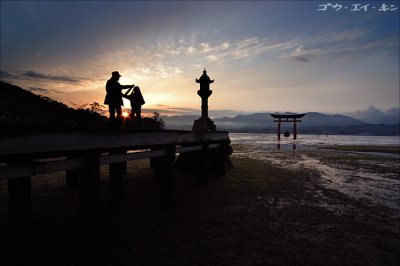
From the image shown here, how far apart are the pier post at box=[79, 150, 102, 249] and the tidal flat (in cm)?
29

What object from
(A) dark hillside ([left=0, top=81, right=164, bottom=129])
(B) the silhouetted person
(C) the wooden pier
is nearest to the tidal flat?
(C) the wooden pier

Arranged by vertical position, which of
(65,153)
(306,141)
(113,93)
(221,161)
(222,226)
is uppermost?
(113,93)

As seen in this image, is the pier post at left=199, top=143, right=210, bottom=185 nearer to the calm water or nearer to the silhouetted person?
the silhouetted person

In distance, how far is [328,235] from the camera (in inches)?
215

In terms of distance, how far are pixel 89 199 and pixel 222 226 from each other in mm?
3053

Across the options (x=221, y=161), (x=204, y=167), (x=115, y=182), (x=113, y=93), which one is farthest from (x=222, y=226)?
(x=221, y=161)

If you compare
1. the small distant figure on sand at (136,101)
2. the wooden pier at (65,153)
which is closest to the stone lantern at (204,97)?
the small distant figure on sand at (136,101)

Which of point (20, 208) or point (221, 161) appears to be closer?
point (20, 208)

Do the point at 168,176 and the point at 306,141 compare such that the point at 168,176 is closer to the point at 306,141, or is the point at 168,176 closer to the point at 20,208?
the point at 20,208

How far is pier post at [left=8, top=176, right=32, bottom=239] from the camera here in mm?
4775

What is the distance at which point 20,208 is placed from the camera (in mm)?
4918

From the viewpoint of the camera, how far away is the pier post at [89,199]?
405 centimetres

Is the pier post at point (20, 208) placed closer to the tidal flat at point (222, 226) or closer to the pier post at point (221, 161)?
the tidal flat at point (222, 226)

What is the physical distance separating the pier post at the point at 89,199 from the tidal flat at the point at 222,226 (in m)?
0.29
